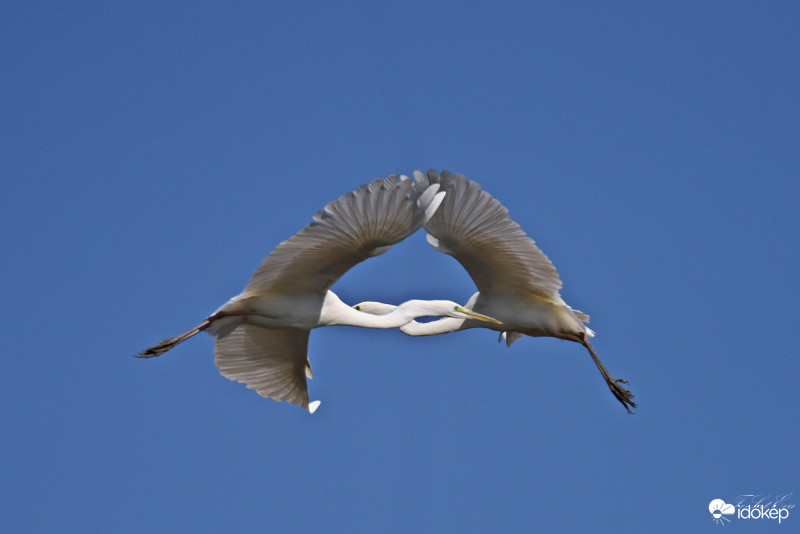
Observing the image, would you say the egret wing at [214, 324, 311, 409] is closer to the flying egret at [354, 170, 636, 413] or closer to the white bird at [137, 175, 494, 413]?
the white bird at [137, 175, 494, 413]

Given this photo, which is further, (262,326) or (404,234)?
(262,326)

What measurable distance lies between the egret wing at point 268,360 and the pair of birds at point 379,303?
16mm

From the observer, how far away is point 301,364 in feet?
63.4

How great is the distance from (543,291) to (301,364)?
400cm

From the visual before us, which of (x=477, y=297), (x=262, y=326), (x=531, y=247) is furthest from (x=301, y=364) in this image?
(x=531, y=247)

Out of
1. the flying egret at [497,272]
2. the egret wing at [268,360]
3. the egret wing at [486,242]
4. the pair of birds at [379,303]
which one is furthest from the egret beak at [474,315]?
the egret wing at [268,360]

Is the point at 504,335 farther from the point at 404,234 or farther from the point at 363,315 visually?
the point at 404,234

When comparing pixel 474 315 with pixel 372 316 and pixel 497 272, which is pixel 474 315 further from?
pixel 372 316

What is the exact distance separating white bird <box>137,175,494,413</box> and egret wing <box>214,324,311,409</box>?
2cm

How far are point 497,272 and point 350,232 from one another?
10.6 feet

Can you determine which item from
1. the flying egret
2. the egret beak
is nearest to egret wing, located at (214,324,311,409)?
the flying egret

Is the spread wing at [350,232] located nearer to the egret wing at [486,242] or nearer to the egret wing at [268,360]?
the egret wing at [486,242]

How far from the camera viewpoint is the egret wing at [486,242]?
16.9 metres

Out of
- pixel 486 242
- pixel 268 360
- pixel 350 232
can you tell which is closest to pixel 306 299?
pixel 350 232
